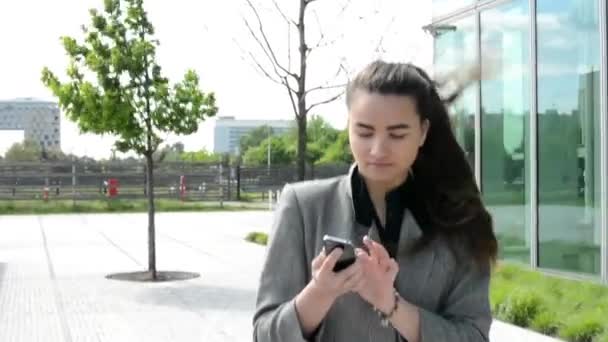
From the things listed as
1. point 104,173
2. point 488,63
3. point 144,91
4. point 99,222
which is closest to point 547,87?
point 144,91

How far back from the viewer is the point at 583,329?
7.33m

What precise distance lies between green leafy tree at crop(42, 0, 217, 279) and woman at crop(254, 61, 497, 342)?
35.8 ft

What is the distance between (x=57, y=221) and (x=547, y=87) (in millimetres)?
17085

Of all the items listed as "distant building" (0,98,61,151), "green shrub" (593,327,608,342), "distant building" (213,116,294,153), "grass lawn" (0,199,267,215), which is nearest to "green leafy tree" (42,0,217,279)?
"green shrub" (593,327,608,342)

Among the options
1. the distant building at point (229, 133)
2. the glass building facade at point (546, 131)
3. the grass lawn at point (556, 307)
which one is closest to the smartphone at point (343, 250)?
the grass lawn at point (556, 307)

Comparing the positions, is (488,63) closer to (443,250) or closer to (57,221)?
(443,250)

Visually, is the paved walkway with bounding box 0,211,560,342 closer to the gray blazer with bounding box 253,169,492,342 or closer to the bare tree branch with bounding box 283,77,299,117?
the bare tree branch with bounding box 283,77,299,117

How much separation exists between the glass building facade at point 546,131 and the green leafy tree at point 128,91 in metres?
3.91

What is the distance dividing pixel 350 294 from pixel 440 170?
0.34 metres

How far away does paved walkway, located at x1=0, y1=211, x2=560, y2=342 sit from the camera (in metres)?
8.52

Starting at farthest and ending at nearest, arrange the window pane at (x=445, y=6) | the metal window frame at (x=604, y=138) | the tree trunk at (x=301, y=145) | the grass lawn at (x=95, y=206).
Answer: the grass lawn at (x=95, y=206) < the tree trunk at (x=301, y=145) < the window pane at (x=445, y=6) < the metal window frame at (x=604, y=138)

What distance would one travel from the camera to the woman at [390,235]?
164 cm

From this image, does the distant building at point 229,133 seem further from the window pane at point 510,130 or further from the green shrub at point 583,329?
the green shrub at point 583,329

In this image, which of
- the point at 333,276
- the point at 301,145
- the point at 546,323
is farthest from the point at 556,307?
the point at 301,145
